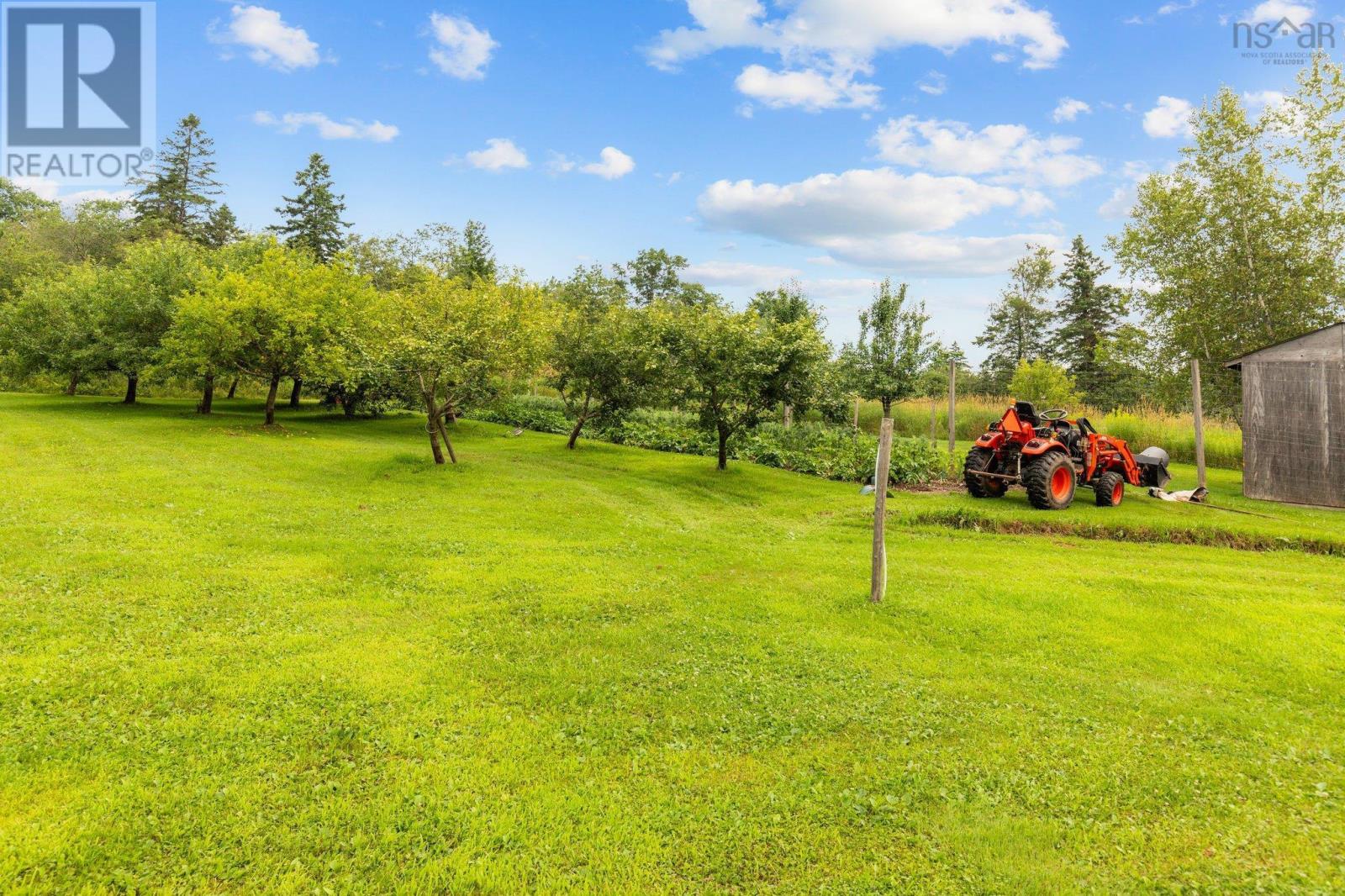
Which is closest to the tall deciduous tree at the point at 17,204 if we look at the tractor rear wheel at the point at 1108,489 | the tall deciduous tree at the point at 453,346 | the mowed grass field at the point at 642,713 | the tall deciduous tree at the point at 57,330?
the tall deciduous tree at the point at 57,330

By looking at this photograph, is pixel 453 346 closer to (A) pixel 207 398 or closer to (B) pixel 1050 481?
(B) pixel 1050 481

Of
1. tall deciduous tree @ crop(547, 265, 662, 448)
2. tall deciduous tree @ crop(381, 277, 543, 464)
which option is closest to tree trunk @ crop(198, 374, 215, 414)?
tall deciduous tree @ crop(381, 277, 543, 464)

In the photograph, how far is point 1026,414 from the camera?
45.6 ft

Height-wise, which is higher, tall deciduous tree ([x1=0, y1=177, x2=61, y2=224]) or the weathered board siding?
tall deciduous tree ([x1=0, y1=177, x2=61, y2=224])

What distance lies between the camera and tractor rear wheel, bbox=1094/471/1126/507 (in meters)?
13.6

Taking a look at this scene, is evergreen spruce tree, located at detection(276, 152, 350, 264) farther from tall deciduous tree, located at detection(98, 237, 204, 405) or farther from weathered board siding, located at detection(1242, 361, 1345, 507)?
weathered board siding, located at detection(1242, 361, 1345, 507)

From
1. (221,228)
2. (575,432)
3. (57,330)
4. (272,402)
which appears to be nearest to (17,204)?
(221,228)

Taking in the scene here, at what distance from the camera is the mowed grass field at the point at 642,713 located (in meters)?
3.46

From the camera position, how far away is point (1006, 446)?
46.2 ft

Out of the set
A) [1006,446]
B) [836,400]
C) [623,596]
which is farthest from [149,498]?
[1006,446]

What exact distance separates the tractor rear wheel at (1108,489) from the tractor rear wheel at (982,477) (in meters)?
1.72

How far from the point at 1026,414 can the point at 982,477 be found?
161 cm

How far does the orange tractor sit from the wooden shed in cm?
304

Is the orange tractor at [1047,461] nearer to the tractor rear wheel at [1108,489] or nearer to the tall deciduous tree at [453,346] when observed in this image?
the tractor rear wheel at [1108,489]
